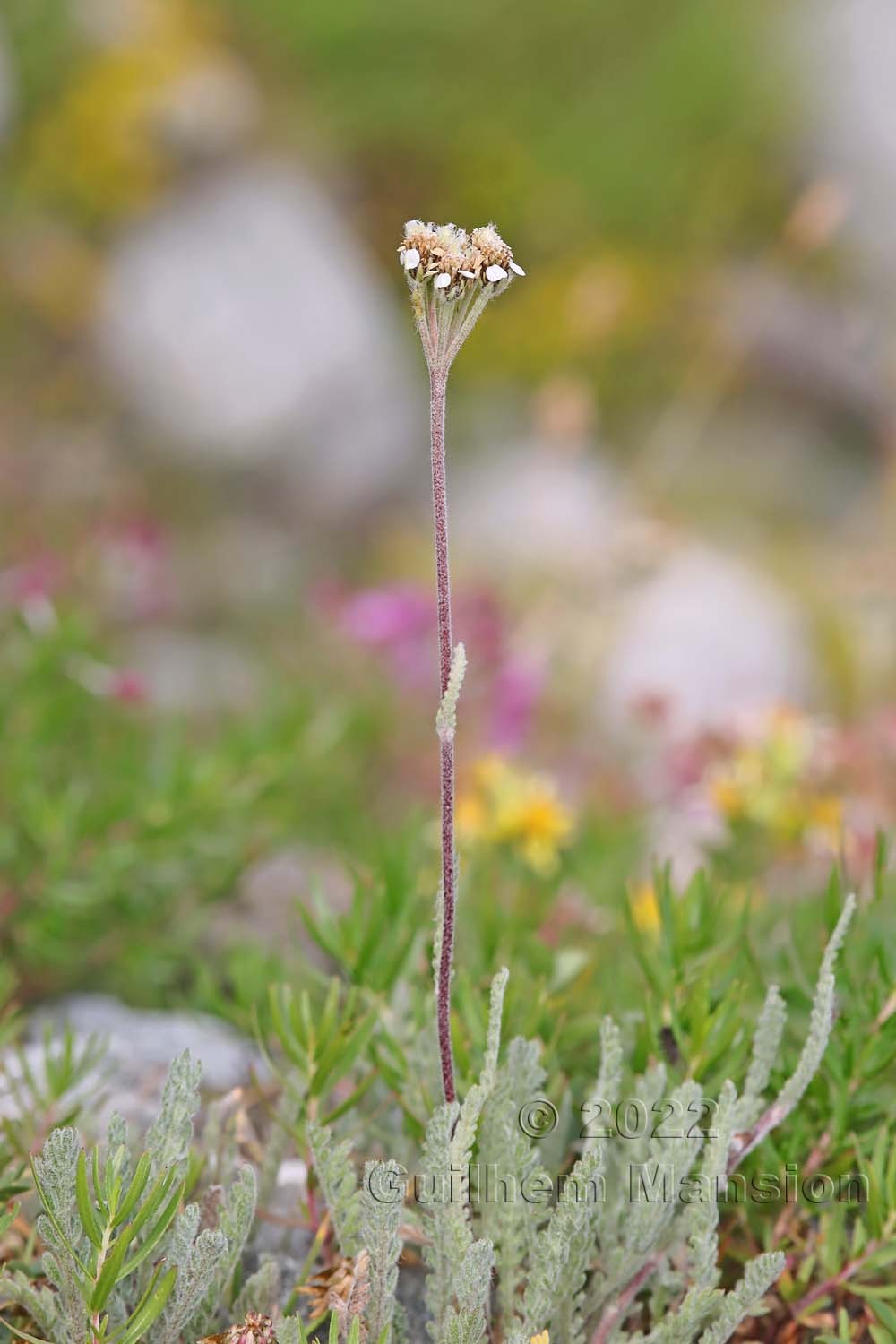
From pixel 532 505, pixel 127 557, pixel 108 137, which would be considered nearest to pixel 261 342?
pixel 108 137

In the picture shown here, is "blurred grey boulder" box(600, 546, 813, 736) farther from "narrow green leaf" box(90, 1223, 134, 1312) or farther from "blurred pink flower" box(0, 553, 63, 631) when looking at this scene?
"narrow green leaf" box(90, 1223, 134, 1312)

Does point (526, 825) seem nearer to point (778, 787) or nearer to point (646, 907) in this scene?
point (646, 907)

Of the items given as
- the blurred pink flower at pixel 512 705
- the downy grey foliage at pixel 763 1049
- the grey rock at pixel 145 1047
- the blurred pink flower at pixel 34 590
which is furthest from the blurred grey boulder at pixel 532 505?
the downy grey foliage at pixel 763 1049

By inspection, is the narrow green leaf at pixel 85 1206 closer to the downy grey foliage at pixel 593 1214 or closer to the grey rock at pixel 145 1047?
the downy grey foliage at pixel 593 1214

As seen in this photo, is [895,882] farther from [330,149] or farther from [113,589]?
[330,149]

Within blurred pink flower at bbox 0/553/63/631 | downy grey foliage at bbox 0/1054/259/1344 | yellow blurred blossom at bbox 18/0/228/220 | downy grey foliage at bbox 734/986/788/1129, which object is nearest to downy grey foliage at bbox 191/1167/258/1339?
downy grey foliage at bbox 0/1054/259/1344
